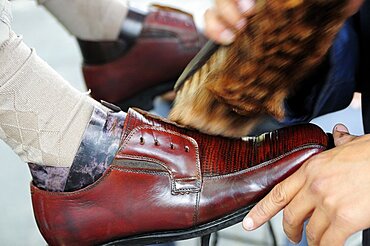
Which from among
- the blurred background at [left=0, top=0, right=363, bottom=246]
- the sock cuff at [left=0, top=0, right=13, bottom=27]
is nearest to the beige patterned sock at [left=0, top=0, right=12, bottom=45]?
the sock cuff at [left=0, top=0, right=13, bottom=27]

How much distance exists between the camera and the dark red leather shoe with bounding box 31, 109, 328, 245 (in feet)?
2.54

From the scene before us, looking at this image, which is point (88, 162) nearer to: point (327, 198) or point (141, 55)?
point (327, 198)

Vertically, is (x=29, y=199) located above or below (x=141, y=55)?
below

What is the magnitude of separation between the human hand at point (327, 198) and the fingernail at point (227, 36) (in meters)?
0.17

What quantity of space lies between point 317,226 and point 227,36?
244 millimetres

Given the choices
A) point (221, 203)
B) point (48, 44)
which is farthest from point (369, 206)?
point (48, 44)

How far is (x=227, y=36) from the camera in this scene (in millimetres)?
705

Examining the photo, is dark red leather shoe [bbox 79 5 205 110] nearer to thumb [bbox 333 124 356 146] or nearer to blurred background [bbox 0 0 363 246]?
blurred background [bbox 0 0 363 246]

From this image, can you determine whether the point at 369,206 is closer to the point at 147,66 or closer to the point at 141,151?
the point at 141,151

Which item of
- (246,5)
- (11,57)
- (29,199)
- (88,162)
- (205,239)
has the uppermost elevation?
(246,5)

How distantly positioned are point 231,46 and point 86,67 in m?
0.68

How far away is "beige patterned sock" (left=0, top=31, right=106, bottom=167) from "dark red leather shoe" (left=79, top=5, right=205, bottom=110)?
543 mm

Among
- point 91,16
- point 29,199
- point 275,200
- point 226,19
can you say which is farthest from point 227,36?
point 29,199

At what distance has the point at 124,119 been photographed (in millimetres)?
795
